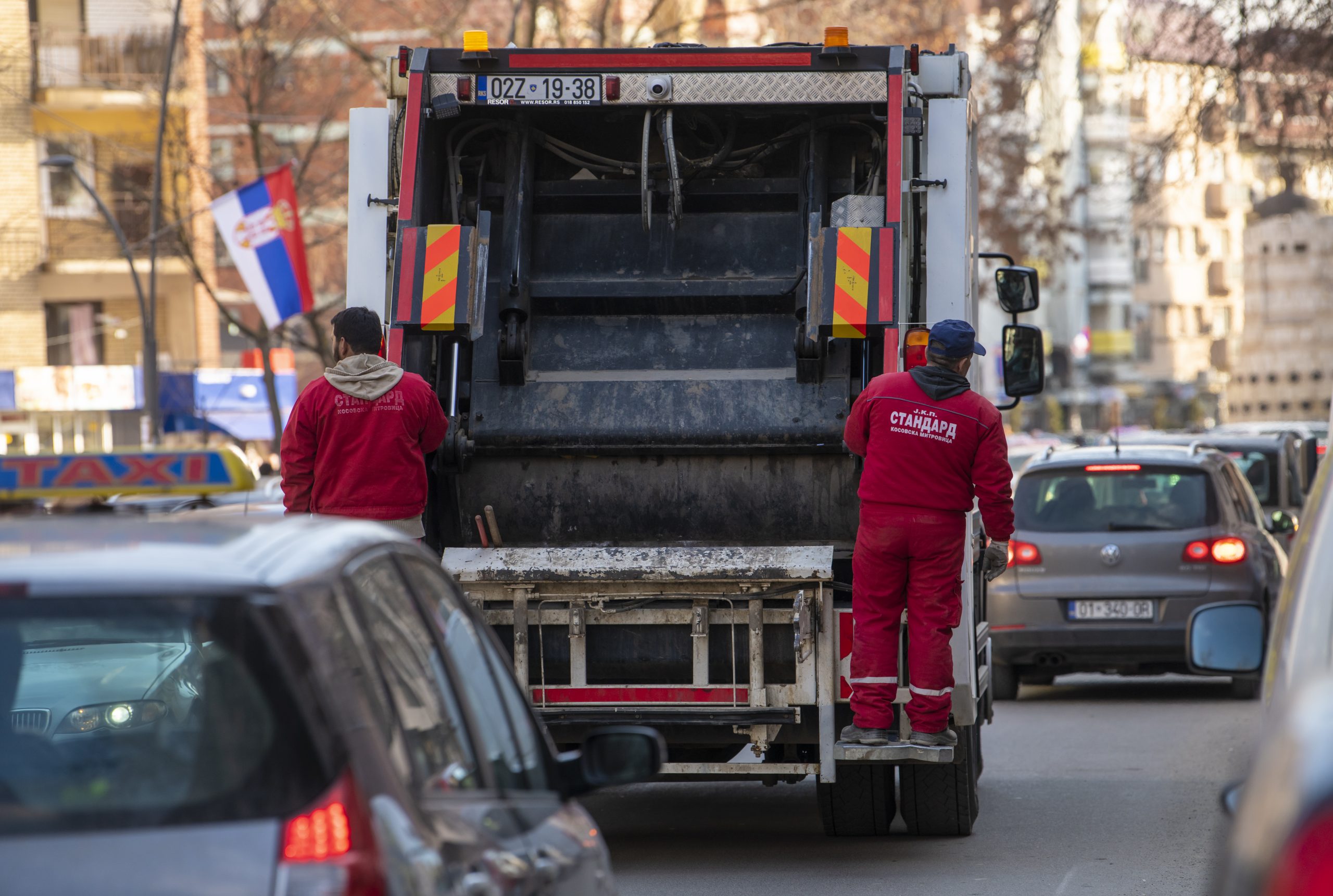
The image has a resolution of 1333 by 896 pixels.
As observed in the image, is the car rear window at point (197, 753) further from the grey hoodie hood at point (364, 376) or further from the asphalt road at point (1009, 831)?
the grey hoodie hood at point (364, 376)

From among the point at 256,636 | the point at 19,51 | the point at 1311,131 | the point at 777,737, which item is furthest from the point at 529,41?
the point at 256,636

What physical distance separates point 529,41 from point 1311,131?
10.2 meters

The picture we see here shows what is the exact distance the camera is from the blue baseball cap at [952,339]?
283 inches

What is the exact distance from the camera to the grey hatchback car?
12195mm

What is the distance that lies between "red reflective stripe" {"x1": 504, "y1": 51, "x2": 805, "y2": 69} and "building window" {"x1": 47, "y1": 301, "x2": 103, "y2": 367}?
1319 inches

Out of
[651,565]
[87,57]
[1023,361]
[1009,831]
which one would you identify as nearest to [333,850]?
[651,565]

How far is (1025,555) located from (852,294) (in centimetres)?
560

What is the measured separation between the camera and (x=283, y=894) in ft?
8.66

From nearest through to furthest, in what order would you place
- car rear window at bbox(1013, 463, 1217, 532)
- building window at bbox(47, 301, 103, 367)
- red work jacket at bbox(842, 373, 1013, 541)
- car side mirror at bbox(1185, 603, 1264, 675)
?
car side mirror at bbox(1185, 603, 1264, 675) → red work jacket at bbox(842, 373, 1013, 541) → car rear window at bbox(1013, 463, 1217, 532) → building window at bbox(47, 301, 103, 367)

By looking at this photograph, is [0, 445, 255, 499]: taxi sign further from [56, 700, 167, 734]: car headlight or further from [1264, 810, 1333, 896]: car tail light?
[1264, 810, 1333, 896]: car tail light

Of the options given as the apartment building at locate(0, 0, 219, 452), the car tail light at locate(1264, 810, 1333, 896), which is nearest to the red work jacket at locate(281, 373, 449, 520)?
the car tail light at locate(1264, 810, 1333, 896)

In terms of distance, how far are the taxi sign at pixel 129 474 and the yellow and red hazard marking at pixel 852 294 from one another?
9.71 feet

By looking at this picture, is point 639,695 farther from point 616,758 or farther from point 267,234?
point 267,234

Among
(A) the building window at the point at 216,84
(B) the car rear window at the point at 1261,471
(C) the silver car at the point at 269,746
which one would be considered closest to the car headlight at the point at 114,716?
(C) the silver car at the point at 269,746
